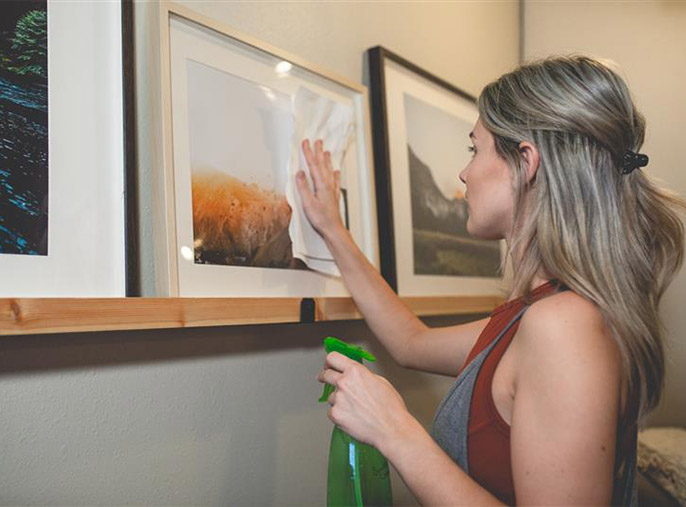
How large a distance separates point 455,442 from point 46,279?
1.97ft

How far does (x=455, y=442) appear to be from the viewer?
0.91 m

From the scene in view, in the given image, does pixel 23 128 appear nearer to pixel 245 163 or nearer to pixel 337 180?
pixel 245 163

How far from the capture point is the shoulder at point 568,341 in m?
0.75

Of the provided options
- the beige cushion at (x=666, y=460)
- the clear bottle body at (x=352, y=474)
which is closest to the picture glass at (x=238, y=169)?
the clear bottle body at (x=352, y=474)

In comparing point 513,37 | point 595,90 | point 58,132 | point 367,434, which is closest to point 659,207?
point 595,90

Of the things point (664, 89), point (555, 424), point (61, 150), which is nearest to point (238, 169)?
point (61, 150)

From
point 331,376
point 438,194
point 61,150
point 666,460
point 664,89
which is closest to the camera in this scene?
point 61,150

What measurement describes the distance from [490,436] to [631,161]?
446 mm

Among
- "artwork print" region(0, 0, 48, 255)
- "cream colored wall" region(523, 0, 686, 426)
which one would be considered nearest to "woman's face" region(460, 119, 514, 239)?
"artwork print" region(0, 0, 48, 255)

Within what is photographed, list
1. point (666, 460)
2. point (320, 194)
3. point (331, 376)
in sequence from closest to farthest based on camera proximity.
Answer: point (331, 376) → point (320, 194) → point (666, 460)

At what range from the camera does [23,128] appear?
2.65ft

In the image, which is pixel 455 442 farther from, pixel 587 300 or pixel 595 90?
pixel 595 90

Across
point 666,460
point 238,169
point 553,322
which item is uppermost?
point 238,169

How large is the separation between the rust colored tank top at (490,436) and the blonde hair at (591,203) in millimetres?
63
